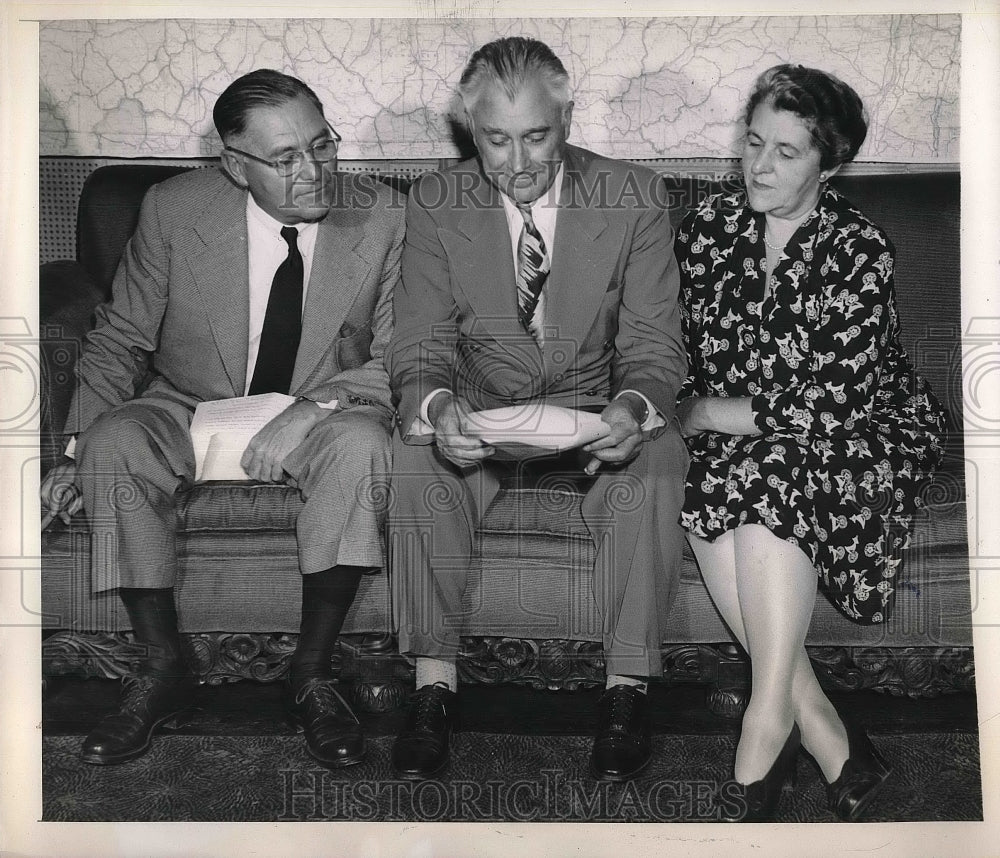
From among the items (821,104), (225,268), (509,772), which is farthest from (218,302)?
(821,104)

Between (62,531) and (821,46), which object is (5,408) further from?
(821,46)

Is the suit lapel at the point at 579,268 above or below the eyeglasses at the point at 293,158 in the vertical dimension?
below

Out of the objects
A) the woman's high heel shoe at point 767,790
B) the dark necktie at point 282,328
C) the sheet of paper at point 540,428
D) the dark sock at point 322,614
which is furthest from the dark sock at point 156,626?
the woman's high heel shoe at point 767,790

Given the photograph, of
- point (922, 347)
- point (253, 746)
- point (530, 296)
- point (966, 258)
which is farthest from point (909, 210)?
point (253, 746)

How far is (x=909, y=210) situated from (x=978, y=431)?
0.53 metres

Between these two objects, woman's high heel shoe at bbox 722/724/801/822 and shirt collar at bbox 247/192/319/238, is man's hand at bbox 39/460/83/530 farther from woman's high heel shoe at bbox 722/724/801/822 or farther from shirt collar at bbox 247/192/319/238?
woman's high heel shoe at bbox 722/724/801/822

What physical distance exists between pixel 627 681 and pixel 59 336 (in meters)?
1.52

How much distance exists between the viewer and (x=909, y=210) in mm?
2088

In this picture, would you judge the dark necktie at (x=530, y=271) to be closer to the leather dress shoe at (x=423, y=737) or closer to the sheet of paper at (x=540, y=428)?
the sheet of paper at (x=540, y=428)

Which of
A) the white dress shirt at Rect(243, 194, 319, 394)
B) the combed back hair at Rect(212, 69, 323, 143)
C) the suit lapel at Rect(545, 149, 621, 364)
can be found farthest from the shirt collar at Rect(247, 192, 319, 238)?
the suit lapel at Rect(545, 149, 621, 364)

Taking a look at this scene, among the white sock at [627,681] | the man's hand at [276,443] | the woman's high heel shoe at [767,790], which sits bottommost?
the woman's high heel shoe at [767,790]

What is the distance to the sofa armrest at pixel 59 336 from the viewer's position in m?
2.09

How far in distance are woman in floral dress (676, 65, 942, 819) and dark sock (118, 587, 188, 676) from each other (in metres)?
1.15

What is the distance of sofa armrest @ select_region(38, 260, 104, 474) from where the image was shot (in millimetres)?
2094
